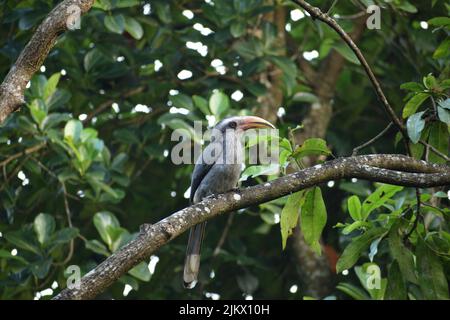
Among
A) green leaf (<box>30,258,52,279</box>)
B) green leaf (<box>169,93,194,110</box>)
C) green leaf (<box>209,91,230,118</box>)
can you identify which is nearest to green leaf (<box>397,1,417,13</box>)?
green leaf (<box>209,91,230,118</box>)

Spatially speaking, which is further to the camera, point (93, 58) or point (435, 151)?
point (93, 58)

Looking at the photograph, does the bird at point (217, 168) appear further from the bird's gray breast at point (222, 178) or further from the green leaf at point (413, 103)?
the green leaf at point (413, 103)

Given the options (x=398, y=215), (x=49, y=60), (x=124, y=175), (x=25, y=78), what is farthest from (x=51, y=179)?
(x=398, y=215)

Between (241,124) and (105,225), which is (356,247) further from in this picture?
(105,225)

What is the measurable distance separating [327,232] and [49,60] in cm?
315

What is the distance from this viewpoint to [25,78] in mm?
3789

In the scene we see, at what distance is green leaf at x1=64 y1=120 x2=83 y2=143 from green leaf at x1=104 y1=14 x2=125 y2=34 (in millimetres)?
848

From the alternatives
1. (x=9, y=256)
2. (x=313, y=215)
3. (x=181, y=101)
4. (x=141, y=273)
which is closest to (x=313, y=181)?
(x=313, y=215)

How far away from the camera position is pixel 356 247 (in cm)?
452

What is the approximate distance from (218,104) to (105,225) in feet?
4.57

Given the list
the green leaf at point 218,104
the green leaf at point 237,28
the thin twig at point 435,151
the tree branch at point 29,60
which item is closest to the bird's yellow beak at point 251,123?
the green leaf at point 218,104

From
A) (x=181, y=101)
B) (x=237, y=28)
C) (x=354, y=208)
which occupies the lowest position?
(x=181, y=101)
